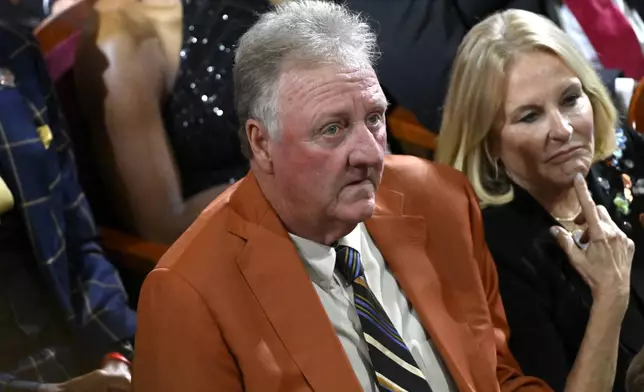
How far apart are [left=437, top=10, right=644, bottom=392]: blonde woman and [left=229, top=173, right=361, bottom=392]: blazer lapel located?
424 mm

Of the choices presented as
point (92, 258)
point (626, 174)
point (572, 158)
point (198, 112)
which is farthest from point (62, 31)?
point (626, 174)

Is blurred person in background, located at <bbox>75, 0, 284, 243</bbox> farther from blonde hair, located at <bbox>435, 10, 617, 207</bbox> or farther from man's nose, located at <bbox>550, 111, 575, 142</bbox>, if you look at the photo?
man's nose, located at <bbox>550, 111, 575, 142</bbox>

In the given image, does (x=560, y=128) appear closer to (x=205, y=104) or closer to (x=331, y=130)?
(x=331, y=130)

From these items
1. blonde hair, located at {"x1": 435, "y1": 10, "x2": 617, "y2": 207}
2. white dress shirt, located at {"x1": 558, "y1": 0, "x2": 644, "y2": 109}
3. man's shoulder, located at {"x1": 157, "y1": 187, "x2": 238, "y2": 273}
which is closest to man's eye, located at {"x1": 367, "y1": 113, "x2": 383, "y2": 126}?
man's shoulder, located at {"x1": 157, "y1": 187, "x2": 238, "y2": 273}

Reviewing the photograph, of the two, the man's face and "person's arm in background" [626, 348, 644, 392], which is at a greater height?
the man's face

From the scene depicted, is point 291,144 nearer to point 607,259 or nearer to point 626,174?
point 607,259

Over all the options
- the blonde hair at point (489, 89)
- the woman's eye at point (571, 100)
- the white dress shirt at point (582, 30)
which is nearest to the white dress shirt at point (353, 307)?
the blonde hair at point (489, 89)

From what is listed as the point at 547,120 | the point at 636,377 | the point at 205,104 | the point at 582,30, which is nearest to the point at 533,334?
the point at 636,377

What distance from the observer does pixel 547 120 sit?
1401mm

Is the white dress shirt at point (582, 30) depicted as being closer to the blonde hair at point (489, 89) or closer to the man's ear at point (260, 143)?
the blonde hair at point (489, 89)

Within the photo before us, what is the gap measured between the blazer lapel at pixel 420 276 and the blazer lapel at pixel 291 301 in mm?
159

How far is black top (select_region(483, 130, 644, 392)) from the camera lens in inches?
52.4

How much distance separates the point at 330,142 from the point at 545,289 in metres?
0.58

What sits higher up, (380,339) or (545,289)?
(380,339)
